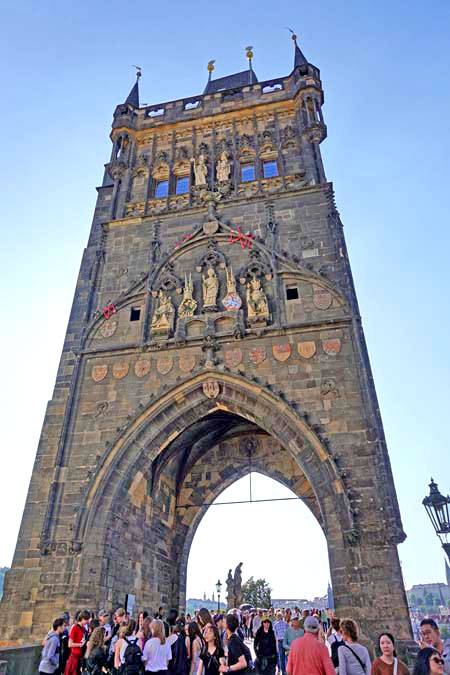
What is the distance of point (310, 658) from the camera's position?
361cm

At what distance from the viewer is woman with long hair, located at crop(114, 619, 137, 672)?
527 cm

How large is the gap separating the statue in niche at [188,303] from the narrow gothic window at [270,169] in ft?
15.5

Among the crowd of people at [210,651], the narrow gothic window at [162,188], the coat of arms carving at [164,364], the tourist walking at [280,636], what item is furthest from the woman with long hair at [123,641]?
the narrow gothic window at [162,188]

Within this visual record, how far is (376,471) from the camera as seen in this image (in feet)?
31.6

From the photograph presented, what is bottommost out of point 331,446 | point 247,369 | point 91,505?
point 91,505

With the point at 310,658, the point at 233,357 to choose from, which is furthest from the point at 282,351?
the point at 310,658

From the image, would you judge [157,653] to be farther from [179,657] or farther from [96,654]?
[96,654]

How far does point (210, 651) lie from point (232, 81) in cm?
2304

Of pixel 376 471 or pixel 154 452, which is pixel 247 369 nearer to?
pixel 154 452

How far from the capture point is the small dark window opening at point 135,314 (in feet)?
43.7

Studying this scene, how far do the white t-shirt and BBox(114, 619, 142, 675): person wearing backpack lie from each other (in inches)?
4.9

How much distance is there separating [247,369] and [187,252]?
4.37 meters

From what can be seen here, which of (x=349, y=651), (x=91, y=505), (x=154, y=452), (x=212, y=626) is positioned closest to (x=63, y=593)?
(x=91, y=505)

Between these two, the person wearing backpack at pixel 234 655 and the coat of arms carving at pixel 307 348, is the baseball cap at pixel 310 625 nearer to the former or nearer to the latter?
the person wearing backpack at pixel 234 655
